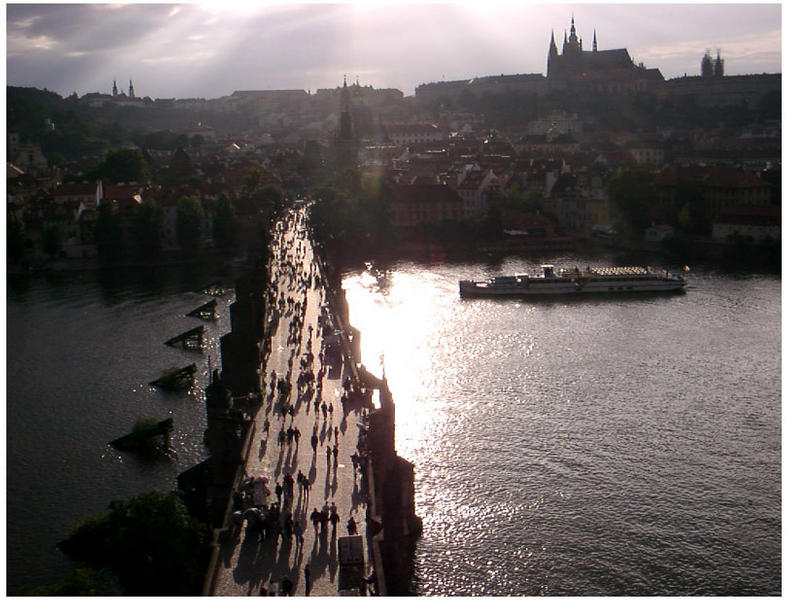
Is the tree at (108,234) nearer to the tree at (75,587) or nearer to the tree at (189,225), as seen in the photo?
the tree at (189,225)

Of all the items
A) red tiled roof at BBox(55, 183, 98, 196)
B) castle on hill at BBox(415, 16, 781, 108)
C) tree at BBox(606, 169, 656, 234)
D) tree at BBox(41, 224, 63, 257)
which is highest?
castle on hill at BBox(415, 16, 781, 108)

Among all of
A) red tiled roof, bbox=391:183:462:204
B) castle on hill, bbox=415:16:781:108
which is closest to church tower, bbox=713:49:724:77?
castle on hill, bbox=415:16:781:108

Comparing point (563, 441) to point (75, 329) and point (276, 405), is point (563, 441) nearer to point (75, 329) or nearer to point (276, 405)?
point (276, 405)

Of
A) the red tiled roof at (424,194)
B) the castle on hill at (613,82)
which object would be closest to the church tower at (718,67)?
the castle on hill at (613,82)

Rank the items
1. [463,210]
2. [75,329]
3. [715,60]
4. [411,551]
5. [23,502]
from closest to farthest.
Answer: [411,551], [23,502], [75,329], [463,210], [715,60]

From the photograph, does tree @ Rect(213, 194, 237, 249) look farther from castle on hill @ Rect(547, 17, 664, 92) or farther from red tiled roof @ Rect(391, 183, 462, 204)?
castle on hill @ Rect(547, 17, 664, 92)

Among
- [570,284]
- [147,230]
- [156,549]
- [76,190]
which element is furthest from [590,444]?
[76,190]

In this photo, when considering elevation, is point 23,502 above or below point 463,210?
below

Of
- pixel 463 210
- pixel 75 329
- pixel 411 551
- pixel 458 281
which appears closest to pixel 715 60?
pixel 463 210
